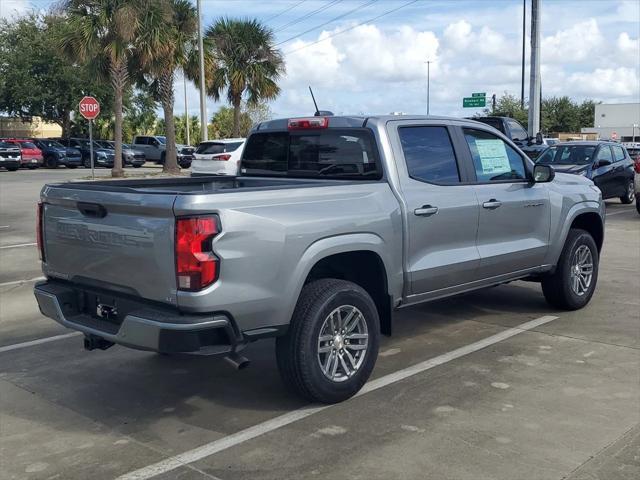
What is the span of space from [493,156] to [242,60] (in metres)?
29.0

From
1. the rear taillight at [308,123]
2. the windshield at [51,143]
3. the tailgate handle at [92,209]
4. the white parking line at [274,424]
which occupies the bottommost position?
the white parking line at [274,424]

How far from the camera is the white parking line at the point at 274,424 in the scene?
153 inches

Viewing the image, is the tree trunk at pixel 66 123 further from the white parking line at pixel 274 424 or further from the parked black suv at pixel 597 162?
the white parking line at pixel 274 424

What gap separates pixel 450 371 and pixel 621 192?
14.3 m

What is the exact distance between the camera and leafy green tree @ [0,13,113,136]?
1710 inches

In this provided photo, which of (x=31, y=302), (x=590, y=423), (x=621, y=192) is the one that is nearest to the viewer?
(x=590, y=423)

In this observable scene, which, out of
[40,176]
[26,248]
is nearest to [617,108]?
[40,176]

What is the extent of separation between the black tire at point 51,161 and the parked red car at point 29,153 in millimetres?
751

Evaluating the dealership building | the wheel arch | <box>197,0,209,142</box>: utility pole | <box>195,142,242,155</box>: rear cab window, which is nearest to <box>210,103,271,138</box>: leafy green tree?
<box>197,0,209,142</box>: utility pole

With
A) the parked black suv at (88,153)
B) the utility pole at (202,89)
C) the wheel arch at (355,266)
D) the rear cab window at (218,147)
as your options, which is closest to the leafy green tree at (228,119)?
the parked black suv at (88,153)

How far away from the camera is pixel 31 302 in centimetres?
797

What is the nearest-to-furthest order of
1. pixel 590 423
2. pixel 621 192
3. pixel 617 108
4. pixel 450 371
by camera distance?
pixel 590 423
pixel 450 371
pixel 621 192
pixel 617 108

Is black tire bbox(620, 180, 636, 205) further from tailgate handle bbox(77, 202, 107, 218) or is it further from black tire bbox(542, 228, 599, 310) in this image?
tailgate handle bbox(77, 202, 107, 218)

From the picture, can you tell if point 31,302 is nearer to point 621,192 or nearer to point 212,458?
point 212,458
